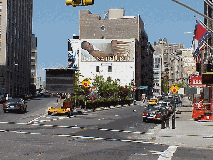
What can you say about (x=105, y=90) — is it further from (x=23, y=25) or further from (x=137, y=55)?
(x=23, y=25)

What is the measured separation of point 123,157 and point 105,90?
7081cm

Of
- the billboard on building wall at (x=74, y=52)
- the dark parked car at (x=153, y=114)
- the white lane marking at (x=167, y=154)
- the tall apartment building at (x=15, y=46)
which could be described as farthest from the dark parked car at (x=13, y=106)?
the billboard on building wall at (x=74, y=52)

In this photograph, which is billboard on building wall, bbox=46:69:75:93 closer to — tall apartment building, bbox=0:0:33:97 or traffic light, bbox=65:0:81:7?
traffic light, bbox=65:0:81:7

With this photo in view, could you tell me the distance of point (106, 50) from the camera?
112875 mm

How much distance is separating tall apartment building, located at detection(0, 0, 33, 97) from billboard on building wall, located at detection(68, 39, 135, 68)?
60.2 feet

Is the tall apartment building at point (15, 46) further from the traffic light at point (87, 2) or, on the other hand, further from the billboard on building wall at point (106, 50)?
the traffic light at point (87, 2)

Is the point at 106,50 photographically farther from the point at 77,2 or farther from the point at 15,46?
the point at 77,2

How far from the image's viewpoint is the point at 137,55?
121250 mm

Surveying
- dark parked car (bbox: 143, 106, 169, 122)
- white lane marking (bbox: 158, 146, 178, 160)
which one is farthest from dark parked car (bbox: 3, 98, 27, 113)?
white lane marking (bbox: 158, 146, 178, 160)

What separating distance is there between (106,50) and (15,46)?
25908 mm

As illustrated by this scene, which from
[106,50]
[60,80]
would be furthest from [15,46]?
[60,80]

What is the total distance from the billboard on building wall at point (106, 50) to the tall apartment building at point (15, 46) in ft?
60.2

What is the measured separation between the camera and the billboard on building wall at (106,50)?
11275 cm

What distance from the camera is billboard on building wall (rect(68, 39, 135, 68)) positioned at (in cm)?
11275
